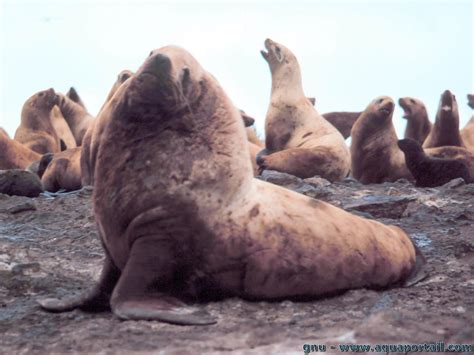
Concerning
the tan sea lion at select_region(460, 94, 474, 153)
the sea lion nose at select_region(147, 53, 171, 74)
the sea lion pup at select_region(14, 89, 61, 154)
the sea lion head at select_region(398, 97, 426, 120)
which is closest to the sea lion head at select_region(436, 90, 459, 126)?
the tan sea lion at select_region(460, 94, 474, 153)

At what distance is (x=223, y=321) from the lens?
3.00 m

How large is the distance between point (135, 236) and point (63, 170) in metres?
5.35

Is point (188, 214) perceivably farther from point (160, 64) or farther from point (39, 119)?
point (39, 119)

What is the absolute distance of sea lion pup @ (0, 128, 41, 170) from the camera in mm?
10305

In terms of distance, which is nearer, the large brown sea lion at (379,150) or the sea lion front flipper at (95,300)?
the sea lion front flipper at (95,300)

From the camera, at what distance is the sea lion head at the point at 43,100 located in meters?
12.5

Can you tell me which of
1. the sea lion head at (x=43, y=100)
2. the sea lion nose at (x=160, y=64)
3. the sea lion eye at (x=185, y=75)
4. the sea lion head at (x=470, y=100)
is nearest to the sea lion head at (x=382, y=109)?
the sea lion head at (x=470, y=100)

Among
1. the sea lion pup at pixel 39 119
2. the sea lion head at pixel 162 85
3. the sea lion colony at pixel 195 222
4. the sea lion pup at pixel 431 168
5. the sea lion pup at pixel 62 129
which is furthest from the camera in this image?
the sea lion pup at pixel 62 129

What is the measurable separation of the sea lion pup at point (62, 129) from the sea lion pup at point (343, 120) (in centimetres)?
406

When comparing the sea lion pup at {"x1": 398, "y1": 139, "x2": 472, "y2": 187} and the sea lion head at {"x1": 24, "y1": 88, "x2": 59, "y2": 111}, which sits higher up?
the sea lion head at {"x1": 24, "y1": 88, "x2": 59, "y2": 111}

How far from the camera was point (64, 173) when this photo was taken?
331 inches

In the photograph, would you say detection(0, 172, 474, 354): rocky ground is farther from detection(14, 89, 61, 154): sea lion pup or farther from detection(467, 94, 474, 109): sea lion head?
detection(467, 94, 474, 109): sea lion head

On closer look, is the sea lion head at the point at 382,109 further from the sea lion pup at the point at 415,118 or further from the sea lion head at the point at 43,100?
the sea lion head at the point at 43,100

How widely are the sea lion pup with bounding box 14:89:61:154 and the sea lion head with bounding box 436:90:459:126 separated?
220 inches
